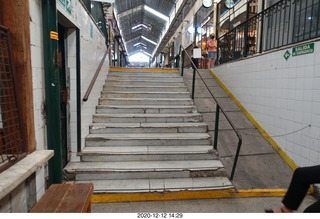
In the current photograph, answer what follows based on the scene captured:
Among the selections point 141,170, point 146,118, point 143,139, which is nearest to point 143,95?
point 146,118

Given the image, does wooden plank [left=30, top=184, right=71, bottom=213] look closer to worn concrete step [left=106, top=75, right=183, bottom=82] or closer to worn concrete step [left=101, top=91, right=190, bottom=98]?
worn concrete step [left=101, top=91, right=190, bottom=98]

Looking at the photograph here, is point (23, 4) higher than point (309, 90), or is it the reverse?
point (23, 4)

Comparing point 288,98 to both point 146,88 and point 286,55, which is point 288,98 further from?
point 146,88

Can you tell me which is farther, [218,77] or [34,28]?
[218,77]

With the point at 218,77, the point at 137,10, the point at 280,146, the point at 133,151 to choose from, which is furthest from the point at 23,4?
the point at 137,10

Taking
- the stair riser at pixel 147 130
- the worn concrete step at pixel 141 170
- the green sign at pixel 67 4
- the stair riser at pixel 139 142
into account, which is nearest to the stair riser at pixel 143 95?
the stair riser at pixel 147 130

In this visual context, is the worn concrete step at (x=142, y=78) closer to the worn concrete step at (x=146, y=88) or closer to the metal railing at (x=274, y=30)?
the worn concrete step at (x=146, y=88)

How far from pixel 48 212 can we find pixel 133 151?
1.94m

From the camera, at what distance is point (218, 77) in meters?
6.20

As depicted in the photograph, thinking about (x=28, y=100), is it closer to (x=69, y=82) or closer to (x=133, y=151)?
(x=69, y=82)

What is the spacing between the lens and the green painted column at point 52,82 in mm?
2039

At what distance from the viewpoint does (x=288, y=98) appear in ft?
Answer: 11.3

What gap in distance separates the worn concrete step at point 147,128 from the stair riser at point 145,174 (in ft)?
3.19

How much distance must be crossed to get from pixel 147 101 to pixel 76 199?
3.21 m
